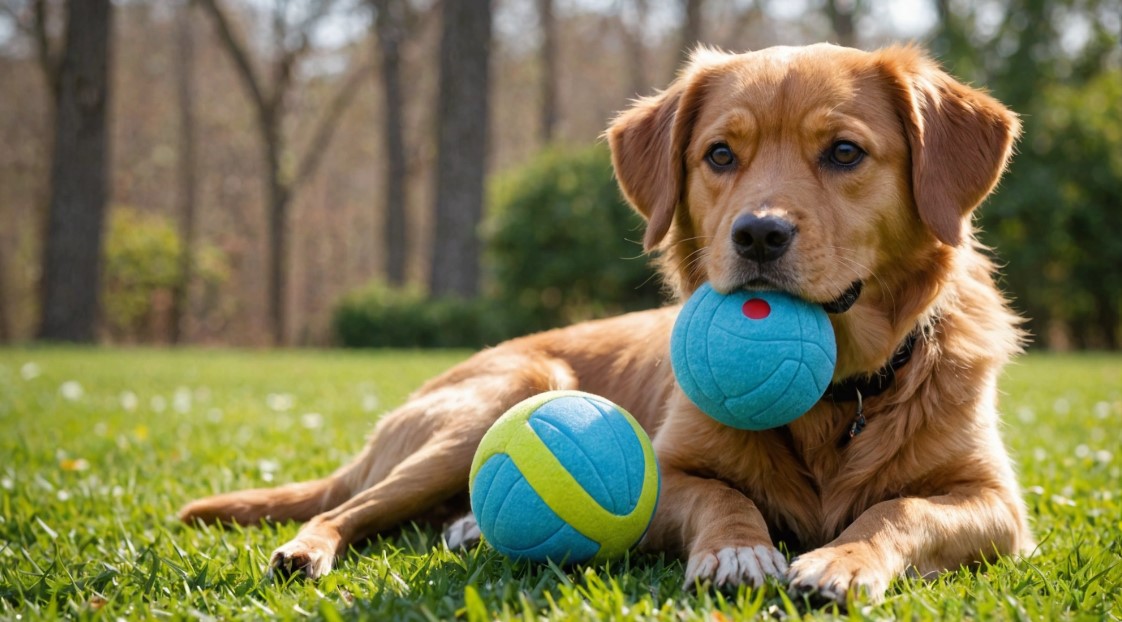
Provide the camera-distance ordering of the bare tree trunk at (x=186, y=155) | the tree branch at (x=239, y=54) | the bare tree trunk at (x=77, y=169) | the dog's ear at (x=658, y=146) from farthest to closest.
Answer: the bare tree trunk at (x=186, y=155) → the tree branch at (x=239, y=54) → the bare tree trunk at (x=77, y=169) → the dog's ear at (x=658, y=146)

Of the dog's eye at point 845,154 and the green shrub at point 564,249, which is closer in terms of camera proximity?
the dog's eye at point 845,154

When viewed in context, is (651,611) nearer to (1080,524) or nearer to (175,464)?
(1080,524)

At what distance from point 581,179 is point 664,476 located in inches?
562

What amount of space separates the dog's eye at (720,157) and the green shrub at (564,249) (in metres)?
13.1

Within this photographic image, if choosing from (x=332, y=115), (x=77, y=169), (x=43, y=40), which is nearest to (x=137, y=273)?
(x=332, y=115)

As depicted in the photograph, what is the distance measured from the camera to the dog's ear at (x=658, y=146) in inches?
149

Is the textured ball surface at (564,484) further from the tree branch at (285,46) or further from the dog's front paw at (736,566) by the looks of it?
the tree branch at (285,46)

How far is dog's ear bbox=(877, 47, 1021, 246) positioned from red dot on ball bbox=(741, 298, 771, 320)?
0.76 m

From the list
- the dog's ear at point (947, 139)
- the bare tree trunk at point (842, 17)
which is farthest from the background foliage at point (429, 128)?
the dog's ear at point (947, 139)

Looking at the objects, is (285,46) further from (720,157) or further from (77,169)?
(720,157)

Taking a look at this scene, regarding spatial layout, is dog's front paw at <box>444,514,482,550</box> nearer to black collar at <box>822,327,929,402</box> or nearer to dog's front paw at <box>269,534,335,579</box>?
dog's front paw at <box>269,534,335,579</box>

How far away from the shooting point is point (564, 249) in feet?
56.4

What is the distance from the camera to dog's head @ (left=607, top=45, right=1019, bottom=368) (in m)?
3.11

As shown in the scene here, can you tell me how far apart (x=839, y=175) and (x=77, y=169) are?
17.5 meters
